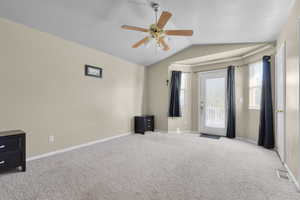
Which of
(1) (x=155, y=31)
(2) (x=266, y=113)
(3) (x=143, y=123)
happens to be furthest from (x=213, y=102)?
(1) (x=155, y=31)

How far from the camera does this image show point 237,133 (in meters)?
4.50

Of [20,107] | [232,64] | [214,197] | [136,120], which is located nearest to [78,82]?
[20,107]

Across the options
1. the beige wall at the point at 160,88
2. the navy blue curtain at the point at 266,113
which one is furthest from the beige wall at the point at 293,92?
the beige wall at the point at 160,88

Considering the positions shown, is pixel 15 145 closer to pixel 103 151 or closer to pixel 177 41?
pixel 103 151

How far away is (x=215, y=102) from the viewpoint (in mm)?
5008

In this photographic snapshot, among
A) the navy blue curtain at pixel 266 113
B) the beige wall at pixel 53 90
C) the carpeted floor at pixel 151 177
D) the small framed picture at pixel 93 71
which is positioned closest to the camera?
the carpeted floor at pixel 151 177

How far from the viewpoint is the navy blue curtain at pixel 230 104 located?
14.8ft

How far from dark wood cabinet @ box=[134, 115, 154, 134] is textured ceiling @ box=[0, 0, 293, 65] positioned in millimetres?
2508

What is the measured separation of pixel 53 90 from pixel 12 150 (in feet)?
4.15

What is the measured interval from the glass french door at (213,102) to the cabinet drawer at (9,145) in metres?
4.87

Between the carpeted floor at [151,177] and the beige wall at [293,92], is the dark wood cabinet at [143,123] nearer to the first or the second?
the carpeted floor at [151,177]

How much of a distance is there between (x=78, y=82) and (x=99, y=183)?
2392 mm

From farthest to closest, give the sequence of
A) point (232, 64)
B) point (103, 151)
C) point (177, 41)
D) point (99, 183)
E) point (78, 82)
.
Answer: point (232, 64)
point (177, 41)
point (78, 82)
point (103, 151)
point (99, 183)

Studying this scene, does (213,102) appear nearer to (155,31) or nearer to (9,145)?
(155,31)
